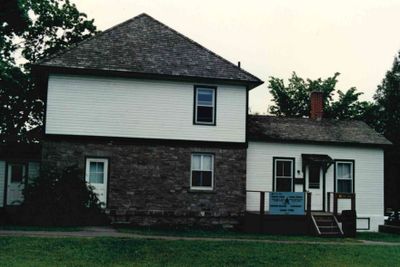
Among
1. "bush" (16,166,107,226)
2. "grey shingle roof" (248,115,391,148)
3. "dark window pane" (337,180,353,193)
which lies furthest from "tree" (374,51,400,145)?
"bush" (16,166,107,226)

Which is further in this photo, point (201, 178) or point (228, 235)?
point (201, 178)

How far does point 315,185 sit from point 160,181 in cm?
756

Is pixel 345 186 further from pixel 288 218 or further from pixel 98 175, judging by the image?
pixel 98 175

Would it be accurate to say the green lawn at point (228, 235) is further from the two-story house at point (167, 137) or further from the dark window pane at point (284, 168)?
the dark window pane at point (284, 168)

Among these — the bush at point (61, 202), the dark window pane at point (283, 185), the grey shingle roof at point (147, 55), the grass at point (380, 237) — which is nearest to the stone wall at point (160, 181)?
the bush at point (61, 202)

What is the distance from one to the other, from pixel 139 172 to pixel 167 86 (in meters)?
3.78

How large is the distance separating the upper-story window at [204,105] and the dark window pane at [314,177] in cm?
553

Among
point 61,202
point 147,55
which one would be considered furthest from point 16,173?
point 147,55

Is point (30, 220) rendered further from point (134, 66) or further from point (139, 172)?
point (134, 66)

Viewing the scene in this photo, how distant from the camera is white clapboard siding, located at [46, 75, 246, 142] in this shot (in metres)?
22.9

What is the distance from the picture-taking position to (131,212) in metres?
23.1

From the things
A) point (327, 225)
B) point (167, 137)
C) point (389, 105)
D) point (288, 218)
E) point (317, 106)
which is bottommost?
point (327, 225)

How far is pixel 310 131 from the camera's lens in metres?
27.6

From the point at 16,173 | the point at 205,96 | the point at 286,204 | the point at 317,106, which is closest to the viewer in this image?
the point at 286,204
